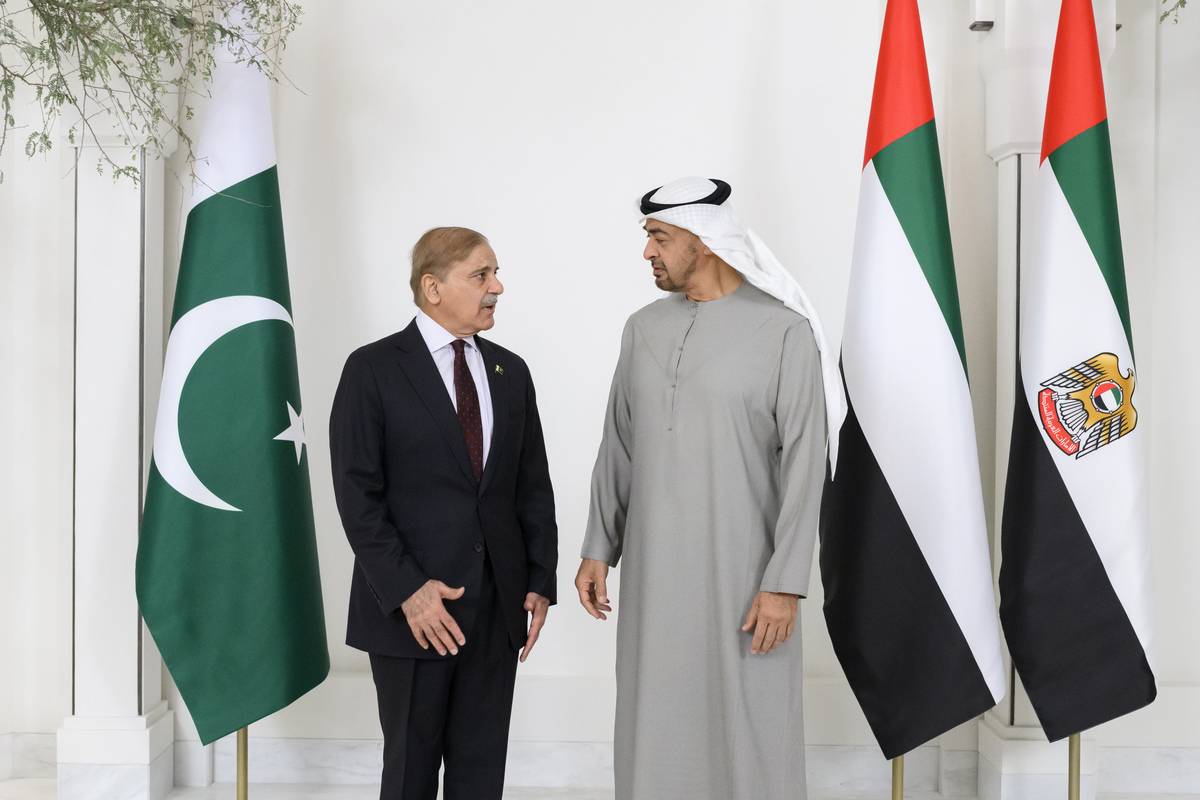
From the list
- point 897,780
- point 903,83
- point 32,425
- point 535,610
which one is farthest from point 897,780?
point 32,425

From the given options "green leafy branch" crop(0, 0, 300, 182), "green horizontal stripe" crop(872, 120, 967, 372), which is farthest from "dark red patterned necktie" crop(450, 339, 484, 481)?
"green horizontal stripe" crop(872, 120, 967, 372)

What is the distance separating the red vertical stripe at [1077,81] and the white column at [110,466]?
9.12 feet

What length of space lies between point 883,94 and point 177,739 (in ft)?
10.2

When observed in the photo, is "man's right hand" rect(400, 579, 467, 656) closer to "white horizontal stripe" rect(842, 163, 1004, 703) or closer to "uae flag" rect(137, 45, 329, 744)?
"uae flag" rect(137, 45, 329, 744)

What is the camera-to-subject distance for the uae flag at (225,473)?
2842 millimetres

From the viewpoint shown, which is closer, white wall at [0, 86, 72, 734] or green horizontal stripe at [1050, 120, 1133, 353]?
green horizontal stripe at [1050, 120, 1133, 353]

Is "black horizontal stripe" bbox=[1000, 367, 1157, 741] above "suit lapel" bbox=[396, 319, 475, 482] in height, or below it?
below

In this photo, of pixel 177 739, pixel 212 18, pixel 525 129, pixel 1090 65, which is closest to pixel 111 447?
pixel 177 739

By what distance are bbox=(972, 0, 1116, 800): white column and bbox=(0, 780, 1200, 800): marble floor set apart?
1.03 feet

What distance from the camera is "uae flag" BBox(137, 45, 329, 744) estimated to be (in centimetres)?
284

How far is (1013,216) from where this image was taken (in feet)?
10.6

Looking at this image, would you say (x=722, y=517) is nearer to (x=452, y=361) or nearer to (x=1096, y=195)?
(x=452, y=361)

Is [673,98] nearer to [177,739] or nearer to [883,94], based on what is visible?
[883,94]

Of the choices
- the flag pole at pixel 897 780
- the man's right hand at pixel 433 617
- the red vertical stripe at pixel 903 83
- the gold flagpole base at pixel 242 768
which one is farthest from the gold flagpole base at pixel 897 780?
the gold flagpole base at pixel 242 768
